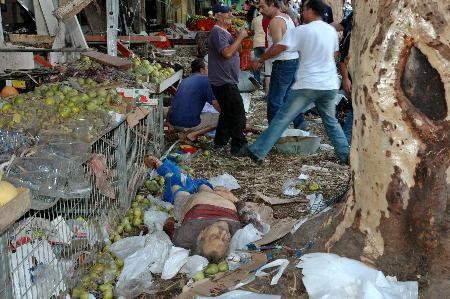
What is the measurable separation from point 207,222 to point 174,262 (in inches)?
16.0

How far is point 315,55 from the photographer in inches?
251

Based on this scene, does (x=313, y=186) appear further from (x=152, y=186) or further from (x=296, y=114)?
(x=152, y=186)

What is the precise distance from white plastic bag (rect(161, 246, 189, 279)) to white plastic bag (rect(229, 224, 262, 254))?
0.37m

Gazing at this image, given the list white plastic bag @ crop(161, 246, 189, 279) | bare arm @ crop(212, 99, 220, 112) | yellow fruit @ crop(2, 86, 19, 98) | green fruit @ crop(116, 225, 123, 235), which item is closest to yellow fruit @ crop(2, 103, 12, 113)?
yellow fruit @ crop(2, 86, 19, 98)

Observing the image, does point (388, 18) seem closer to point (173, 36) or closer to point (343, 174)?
point (343, 174)

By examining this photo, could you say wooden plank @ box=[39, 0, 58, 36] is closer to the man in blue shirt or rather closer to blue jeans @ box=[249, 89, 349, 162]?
the man in blue shirt

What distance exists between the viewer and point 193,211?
4293mm

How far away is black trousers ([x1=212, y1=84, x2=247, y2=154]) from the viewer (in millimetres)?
7113

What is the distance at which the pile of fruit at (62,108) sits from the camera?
4406 mm

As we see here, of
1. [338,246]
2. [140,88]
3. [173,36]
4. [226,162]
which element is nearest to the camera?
[338,246]

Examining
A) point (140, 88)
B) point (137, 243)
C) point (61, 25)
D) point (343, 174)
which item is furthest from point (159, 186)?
point (61, 25)

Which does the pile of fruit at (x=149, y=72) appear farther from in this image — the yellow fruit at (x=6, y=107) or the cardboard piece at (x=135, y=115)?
the yellow fruit at (x=6, y=107)

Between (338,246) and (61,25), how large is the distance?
6254mm

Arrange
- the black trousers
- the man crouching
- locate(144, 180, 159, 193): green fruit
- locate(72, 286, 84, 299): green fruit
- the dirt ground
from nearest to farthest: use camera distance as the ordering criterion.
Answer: locate(72, 286, 84, 299): green fruit → the man crouching → the dirt ground → locate(144, 180, 159, 193): green fruit → the black trousers
